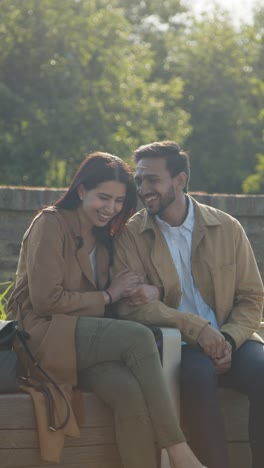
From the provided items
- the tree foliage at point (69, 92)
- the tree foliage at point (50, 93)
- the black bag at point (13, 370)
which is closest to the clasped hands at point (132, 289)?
the black bag at point (13, 370)

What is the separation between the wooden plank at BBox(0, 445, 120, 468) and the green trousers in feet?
0.45

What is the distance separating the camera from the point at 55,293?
495 cm

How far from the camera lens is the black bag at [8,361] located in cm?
471

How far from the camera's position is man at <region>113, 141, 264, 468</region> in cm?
513

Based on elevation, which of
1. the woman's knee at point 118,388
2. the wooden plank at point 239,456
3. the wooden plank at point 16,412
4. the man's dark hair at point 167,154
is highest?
the man's dark hair at point 167,154

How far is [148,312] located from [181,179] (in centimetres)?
76

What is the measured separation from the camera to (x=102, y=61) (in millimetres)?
25594

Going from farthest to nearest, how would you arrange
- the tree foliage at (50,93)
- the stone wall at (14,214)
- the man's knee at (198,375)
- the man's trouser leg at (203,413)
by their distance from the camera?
1. the tree foliage at (50,93)
2. the stone wall at (14,214)
3. the man's knee at (198,375)
4. the man's trouser leg at (203,413)

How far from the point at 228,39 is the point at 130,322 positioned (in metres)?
36.5

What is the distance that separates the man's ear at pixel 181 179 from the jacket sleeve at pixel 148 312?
1.38 ft

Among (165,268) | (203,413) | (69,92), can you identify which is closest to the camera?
(203,413)

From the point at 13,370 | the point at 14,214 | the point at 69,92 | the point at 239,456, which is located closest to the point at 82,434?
the point at 13,370

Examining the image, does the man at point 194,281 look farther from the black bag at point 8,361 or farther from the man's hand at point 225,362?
the black bag at point 8,361

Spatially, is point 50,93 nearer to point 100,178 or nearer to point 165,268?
point 165,268
